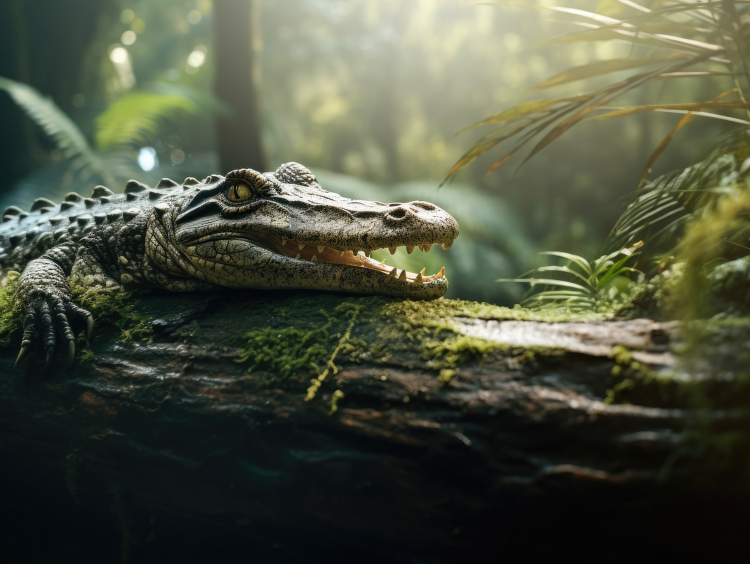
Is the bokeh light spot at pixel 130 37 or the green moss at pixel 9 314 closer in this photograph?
the green moss at pixel 9 314

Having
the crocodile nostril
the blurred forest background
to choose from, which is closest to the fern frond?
the blurred forest background

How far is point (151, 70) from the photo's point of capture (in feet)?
54.1

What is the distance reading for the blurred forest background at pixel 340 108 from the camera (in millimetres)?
7812

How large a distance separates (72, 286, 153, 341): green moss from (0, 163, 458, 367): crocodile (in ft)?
0.30

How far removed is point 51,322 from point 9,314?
55cm

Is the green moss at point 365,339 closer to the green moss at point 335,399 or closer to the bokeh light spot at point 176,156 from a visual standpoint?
the green moss at point 335,399

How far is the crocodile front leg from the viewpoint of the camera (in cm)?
246

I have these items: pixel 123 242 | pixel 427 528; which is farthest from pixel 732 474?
pixel 123 242

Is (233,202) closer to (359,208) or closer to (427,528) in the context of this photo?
(359,208)

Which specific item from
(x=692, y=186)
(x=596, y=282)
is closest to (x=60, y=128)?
(x=596, y=282)

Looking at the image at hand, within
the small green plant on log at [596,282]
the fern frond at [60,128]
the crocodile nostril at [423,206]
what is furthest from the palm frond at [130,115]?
the small green plant on log at [596,282]

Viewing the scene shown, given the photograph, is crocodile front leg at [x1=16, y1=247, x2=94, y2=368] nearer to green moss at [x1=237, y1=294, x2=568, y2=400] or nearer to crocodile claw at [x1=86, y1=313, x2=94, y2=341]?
crocodile claw at [x1=86, y1=313, x2=94, y2=341]

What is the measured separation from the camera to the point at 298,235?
8.31 ft

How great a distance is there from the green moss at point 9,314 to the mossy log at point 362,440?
271 mm
